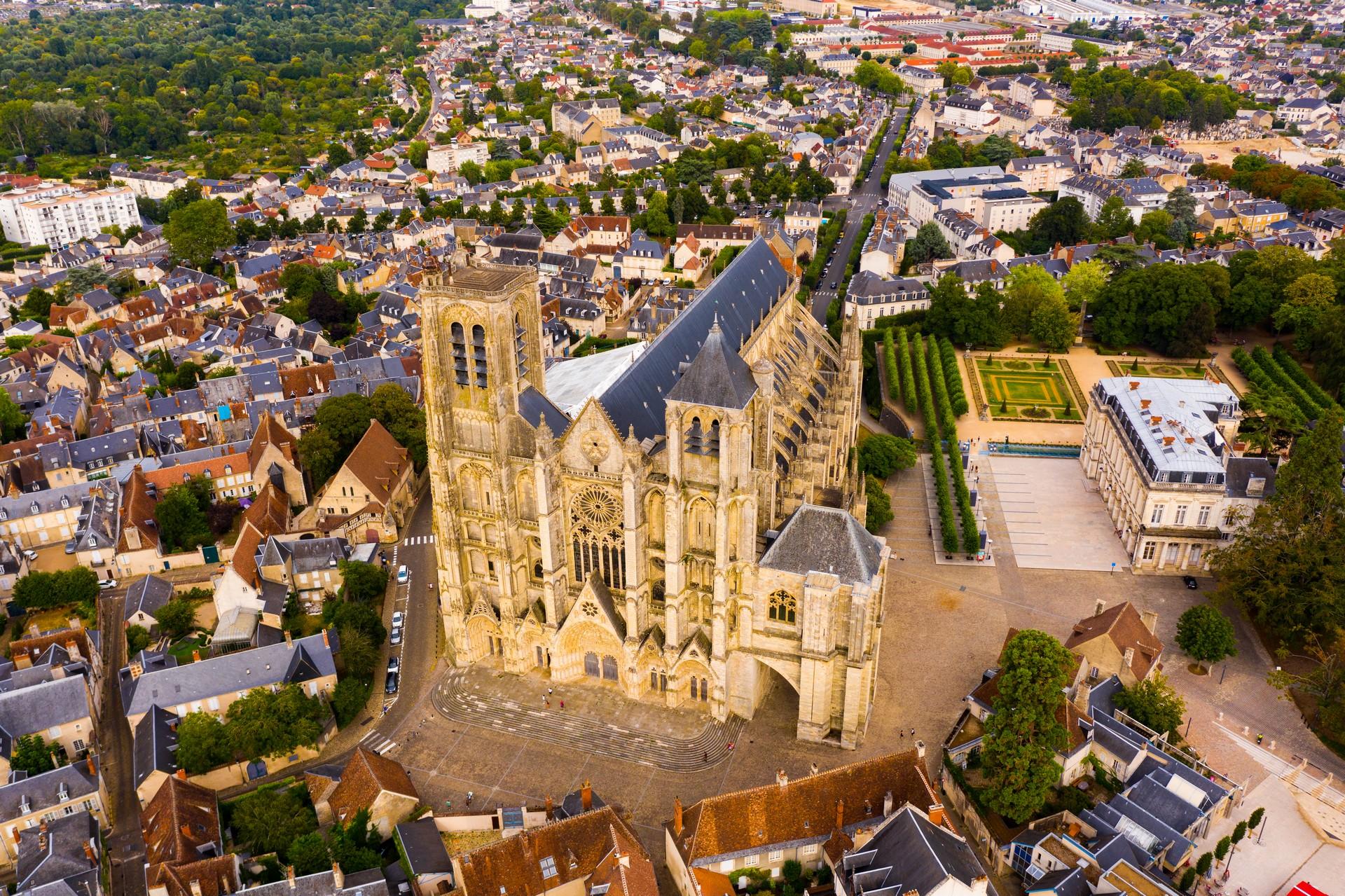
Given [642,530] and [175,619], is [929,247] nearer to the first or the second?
[642,530]

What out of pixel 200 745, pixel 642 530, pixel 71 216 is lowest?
pixel 71 216

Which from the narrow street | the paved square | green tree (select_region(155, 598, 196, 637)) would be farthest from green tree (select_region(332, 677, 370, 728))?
the paved square

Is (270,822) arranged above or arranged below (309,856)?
below

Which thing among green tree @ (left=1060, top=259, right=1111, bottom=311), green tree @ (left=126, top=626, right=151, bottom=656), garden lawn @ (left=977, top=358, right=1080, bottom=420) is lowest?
green tree @ (left=126, top=626, right=151, bottom=656)

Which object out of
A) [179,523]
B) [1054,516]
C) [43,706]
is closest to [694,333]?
[1054,516]

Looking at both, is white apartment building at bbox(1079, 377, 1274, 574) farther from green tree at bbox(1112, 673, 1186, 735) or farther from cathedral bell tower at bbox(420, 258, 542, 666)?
cathedral bell tower at bbox(420, 258, 542, 666)

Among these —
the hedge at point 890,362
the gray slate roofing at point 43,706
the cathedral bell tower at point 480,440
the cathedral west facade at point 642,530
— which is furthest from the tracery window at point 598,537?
the hedge at point 890,362

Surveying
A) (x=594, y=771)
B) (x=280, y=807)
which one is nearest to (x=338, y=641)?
(x=280, y=807)
